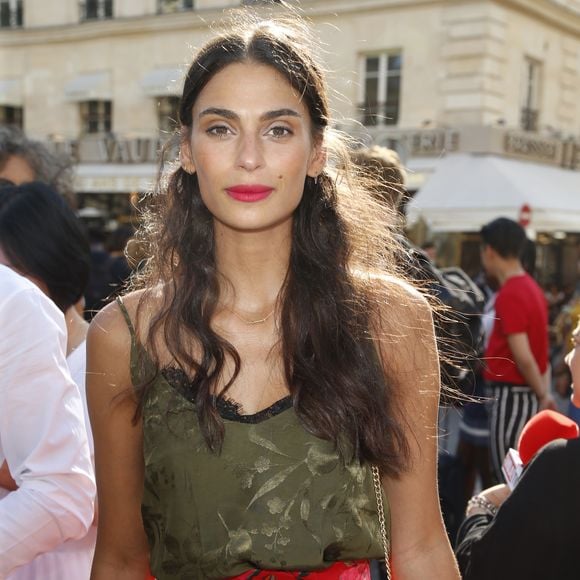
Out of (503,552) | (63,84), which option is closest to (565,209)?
(503,552)

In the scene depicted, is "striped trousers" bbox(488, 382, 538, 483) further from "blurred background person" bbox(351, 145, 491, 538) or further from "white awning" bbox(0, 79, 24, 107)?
"white awning" bbox(0, 79, 24, 107)

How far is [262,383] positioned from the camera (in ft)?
5.73

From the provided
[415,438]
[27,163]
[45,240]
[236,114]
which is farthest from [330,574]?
[27,163]

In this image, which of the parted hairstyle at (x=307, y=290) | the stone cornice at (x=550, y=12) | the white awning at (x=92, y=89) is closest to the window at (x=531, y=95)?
the stone cornice at (x=550, y=12)

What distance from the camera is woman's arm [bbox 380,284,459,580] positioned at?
1736 millimetres

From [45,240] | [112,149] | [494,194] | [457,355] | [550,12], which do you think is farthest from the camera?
[112,149]

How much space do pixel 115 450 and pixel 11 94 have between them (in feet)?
66.2

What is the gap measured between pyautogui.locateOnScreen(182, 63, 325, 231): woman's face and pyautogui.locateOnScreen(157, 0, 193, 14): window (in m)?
17.3

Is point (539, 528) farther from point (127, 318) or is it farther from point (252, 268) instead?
point (127, 318)

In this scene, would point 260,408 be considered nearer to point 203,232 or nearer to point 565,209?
point 203,232

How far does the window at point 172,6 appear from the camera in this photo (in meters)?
18.0

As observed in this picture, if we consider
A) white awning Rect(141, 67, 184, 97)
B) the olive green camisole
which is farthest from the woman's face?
white awning Rect(141, 67, 184, 97)

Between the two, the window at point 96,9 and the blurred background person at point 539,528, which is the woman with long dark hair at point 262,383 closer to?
the blurred background person at point 539,528

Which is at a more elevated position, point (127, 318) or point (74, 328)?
point (127, 318)
